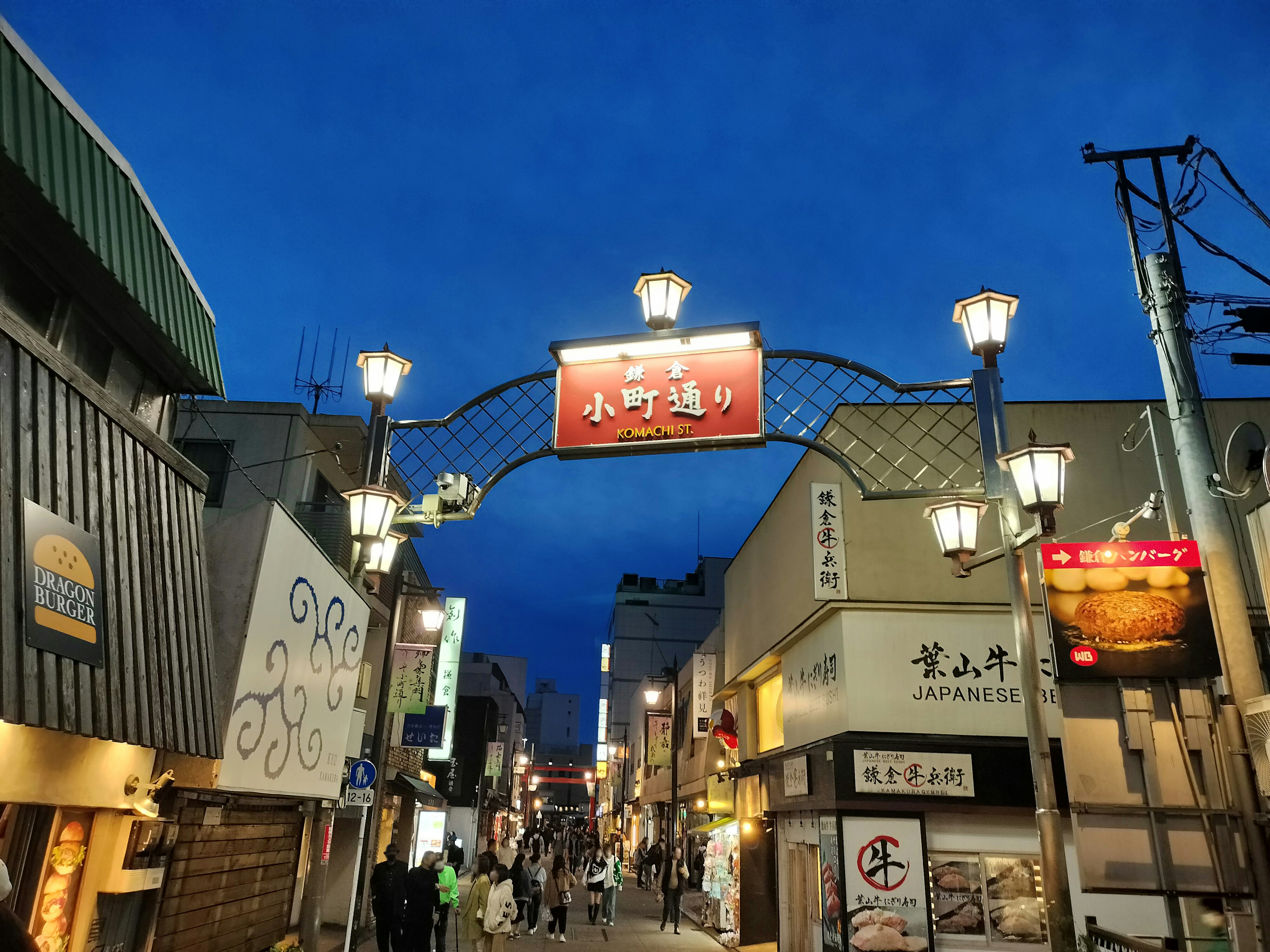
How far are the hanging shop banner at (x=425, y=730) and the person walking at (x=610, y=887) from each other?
590 centimetres

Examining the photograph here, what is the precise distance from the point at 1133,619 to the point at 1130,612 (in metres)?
0.07

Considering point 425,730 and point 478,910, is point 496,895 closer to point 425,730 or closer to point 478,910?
point 478,910

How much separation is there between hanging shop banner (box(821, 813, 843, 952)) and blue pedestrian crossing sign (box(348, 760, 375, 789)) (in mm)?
7981

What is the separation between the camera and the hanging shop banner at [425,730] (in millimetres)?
24328

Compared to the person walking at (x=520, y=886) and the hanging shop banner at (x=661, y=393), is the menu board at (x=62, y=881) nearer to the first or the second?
the hanging shop banner at (x=661, y=393)

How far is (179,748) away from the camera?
7379 millimetres

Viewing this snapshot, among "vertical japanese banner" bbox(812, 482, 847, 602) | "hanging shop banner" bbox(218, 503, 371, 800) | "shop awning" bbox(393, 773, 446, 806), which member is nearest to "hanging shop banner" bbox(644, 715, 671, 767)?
"shop awning" bbox(393, 773, 446, 806)

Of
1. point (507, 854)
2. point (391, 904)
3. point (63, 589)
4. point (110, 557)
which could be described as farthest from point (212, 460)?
point (63, 589)

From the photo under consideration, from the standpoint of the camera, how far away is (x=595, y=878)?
2277 cm

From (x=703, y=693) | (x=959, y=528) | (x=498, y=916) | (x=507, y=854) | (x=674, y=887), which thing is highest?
(x=703, y=693)

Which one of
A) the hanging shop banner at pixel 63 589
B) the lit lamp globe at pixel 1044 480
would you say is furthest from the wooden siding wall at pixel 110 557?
the lit lamp globe at pixel 1044 480

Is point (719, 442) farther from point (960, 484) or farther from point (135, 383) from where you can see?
point (960, 484)

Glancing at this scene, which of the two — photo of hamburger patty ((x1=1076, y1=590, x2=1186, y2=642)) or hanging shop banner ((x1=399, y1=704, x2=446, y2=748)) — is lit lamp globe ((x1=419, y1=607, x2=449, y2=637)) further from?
photo of hamburger patty ((x1=1076, y1=590, x2=1186, y2=642))

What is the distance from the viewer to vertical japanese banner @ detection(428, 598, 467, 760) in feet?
99.6
